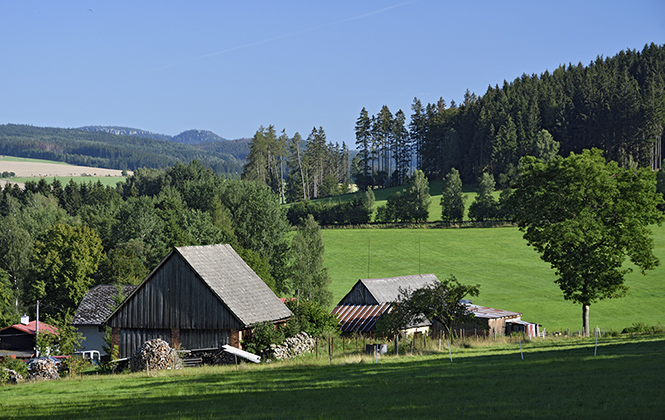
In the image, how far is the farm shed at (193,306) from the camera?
118ft

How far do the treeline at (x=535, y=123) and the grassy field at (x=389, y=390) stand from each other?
114m

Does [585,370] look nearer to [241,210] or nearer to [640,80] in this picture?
[241,210]

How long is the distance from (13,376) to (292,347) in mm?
14080

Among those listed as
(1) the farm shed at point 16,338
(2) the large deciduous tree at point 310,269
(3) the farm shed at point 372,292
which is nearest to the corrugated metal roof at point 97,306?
(1) the farm shed at point 16,338

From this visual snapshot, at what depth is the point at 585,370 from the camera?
19266 mm

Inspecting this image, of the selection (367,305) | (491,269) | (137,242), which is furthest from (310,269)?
(491,269)

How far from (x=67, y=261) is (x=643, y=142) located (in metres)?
122

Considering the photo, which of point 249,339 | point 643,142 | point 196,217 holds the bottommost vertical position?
point 249,339

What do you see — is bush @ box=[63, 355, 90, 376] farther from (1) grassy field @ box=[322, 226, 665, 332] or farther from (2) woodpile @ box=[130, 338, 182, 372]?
(1) grassy field @ box=[322, 226, 665, 332]

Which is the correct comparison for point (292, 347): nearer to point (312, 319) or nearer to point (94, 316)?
point (312, 319)

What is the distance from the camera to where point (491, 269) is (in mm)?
82125

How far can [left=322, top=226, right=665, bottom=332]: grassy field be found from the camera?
59844mm

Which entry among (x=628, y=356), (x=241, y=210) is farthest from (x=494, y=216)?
(x=628, y=356)

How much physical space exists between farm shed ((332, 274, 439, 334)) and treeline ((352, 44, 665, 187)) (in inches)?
3409
